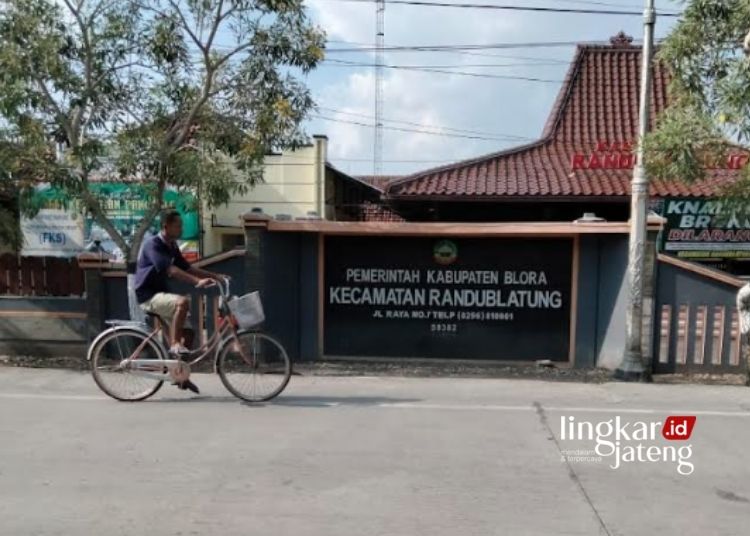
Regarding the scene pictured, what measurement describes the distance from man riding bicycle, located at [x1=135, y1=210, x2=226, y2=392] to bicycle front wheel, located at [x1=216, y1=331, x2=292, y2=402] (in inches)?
17.7

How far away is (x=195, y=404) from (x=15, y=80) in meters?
3.95

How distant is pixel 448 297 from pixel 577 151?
7162 millimetres

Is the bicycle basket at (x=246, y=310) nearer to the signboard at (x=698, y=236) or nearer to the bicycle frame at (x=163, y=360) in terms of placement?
the bicycle frame at (x=163, y=360)

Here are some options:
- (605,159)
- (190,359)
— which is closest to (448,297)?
(190,359)

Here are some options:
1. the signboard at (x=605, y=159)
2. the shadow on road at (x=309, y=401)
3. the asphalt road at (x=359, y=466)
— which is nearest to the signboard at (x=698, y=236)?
the signboard at (x=605, y=159)

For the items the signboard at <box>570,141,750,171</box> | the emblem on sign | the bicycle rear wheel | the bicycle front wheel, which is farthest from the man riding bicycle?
the signboard at <box>570,141,750,171</box>

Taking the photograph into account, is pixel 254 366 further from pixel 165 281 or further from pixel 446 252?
pixel 446 252

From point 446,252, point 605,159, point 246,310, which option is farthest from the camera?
point 605,159

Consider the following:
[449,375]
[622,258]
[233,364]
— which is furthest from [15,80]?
[622,258]

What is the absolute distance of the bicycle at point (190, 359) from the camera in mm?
6527

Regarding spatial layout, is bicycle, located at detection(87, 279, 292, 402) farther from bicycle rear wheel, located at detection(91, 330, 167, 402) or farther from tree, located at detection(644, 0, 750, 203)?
tree, located at detection(644, 0, 750, 203)

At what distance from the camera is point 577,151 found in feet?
48.9

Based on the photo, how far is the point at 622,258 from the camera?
28.2 ft

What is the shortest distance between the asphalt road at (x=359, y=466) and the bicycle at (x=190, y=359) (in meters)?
0.20
